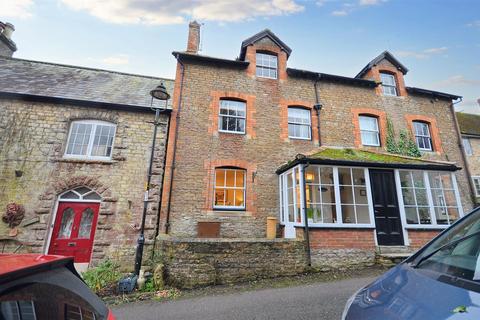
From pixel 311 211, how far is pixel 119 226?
6998mm

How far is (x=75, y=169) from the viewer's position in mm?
8281

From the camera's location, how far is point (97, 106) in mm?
8992

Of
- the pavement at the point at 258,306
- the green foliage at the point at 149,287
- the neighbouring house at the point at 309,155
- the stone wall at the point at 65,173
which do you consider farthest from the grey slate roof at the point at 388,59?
the green foliage at the point at 149,287

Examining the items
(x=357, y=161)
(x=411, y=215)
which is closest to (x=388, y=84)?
(x=357, y=161)

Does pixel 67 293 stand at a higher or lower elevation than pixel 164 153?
lower

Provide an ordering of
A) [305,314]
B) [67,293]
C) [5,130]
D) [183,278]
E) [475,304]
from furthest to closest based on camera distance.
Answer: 1. [5,130]
2. [183,278]
3. [305,314]
4. [67,293]
5. [475,304]


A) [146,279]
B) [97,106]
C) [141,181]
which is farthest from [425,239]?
[97,106]

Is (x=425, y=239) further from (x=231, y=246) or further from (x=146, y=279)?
(x=146, y=279)

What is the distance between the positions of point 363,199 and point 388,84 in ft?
24.7

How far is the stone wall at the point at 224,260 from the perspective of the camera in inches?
241

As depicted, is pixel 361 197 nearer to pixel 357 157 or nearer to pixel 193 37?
pixel 357 157

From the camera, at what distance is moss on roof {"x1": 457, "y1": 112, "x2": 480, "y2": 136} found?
52.3 feet

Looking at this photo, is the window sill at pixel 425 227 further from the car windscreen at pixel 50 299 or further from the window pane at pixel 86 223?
the window pane at pixel 86 223

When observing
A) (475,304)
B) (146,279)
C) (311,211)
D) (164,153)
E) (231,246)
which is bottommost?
(146,279)
